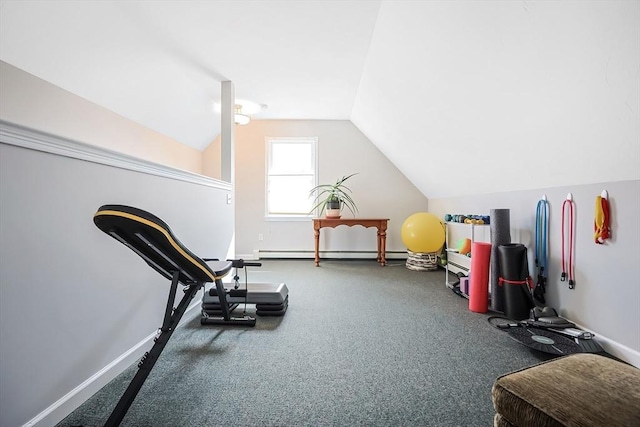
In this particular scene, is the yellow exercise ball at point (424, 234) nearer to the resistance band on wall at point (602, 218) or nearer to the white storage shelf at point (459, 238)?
the white storage shelf at point (459, 238)

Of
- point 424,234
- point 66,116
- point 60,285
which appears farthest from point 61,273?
point 424,234

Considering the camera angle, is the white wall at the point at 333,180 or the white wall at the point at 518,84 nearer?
the white wall at the point at 518,84

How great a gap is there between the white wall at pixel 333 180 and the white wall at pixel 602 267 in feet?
8.16

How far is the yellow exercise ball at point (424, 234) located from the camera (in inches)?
151

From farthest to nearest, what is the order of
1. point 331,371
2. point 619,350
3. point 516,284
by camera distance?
1. point 516,284
2. point 619,350
3. point 331,371

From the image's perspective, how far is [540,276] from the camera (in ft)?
7.32

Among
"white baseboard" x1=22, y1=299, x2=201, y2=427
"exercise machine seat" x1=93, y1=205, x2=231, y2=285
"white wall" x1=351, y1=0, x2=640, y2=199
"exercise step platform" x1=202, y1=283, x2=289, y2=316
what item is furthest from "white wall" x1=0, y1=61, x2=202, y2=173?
"white wall" x1=351, y1=0, x2=640, y2=199

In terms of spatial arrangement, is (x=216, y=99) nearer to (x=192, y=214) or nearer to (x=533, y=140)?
(x=192, y=214)

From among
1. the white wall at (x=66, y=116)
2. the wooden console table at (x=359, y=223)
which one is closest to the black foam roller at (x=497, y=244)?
the wooden console table at (x=359, y=223)

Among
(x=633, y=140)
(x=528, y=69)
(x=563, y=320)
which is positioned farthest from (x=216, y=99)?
(x=563, y=320)

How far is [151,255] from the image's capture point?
46.8 inches

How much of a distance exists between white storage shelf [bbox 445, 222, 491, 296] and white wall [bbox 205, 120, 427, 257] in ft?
2.98

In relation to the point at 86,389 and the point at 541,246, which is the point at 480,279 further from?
the point at 86,389

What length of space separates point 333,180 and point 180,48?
2889mm
